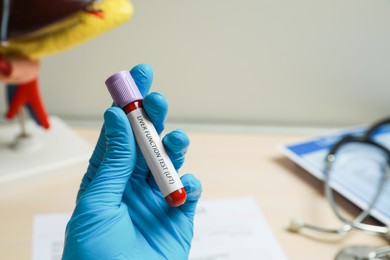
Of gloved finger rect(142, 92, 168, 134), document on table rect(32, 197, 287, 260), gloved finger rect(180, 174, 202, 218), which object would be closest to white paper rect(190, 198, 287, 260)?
document on table rect(32, 197, 287, 260)

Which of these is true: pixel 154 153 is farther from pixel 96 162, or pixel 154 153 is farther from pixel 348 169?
pixel 348 169

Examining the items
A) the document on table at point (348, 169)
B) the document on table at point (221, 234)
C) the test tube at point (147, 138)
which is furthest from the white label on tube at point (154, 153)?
the document on table at point (348, 169)

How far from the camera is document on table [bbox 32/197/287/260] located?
0.65 meters

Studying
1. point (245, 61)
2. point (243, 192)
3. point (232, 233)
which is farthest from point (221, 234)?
point (245, 61)

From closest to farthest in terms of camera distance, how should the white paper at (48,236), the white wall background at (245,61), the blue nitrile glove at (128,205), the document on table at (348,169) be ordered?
the blue nitrile glove at (128,205), the white paper at (48,236), the document on table at (348,169), the white wall background at (245,61)

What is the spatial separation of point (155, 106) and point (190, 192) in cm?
11

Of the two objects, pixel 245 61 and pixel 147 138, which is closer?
pixel 147 138

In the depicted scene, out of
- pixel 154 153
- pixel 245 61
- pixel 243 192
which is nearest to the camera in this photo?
pixel 154 153

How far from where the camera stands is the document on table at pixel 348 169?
0.75 m

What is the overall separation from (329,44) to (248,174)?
0.35 m

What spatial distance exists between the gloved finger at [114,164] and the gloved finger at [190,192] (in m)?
0.07

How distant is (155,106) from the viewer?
484 mm

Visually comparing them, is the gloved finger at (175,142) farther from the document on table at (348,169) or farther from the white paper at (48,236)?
the document on table at (348,169)

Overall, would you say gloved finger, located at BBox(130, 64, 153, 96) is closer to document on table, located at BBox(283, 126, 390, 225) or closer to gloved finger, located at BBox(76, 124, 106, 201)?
gloved finger, located at BBox(76, 124, 106, 201)
